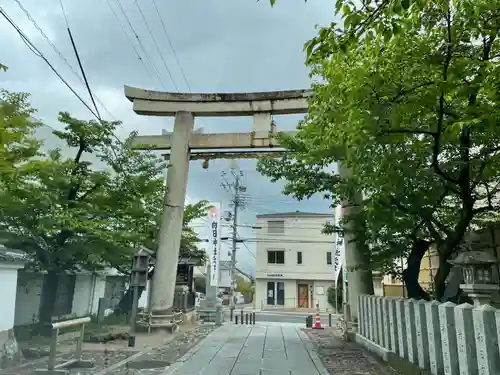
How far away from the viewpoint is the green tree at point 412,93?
435cm

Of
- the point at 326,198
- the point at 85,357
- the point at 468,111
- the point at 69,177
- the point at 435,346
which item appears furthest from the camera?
the point at 326,198

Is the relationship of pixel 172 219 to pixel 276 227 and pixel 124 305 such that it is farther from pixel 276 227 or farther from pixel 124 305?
pixel 276 227

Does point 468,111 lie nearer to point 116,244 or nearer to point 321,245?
point 116,244

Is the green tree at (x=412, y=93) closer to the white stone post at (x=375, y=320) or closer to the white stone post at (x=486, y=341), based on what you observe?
the white stone post at (x=486, y=341)

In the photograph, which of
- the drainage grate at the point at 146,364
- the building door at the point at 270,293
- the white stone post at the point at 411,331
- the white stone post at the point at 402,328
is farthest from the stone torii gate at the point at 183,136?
the building door at the point at 270,293

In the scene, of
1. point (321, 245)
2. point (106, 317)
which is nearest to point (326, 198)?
point (106, 317)

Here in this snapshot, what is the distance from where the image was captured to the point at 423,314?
260 inches

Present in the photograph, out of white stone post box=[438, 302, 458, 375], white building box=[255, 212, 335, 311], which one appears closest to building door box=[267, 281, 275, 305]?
white building box=[255, 212, 335, 311]

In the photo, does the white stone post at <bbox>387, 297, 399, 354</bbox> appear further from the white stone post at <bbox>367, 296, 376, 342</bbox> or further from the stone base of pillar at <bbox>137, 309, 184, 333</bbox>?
the stone base of pillar at <bbox>137, 309, 184, 333</bbox>

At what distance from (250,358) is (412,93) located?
6.60 meters

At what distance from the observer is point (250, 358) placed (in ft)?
30.1

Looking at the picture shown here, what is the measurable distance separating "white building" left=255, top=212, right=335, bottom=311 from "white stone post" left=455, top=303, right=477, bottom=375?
103 ft

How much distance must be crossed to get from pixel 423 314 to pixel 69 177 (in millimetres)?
8679

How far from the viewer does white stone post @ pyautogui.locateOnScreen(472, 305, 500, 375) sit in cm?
447
